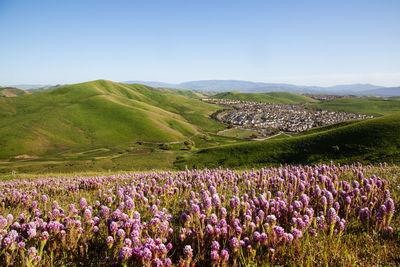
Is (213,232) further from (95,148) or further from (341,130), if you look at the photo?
(95,148)

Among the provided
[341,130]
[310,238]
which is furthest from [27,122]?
[310,238]

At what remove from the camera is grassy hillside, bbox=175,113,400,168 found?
48.1 metres

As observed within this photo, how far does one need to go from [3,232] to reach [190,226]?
3.64 meters

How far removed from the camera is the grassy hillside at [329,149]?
48.1m

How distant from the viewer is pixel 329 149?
5716cm

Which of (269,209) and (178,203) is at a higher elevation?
(269,209)

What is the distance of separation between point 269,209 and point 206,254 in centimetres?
220

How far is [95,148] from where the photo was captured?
15900 cm

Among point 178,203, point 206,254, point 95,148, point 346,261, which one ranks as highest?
point 346,261

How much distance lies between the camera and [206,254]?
4.45m

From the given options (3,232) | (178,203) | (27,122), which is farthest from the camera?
(27,122)

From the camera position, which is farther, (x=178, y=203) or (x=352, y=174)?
(x=352, y=174)

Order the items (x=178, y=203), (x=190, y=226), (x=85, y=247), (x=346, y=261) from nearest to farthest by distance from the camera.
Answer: (x=346, y=261), (x=85, y=247), (x=190, y=226), (x=178, y=203)

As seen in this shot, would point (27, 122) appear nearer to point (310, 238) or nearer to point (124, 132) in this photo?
point (124, 132)
